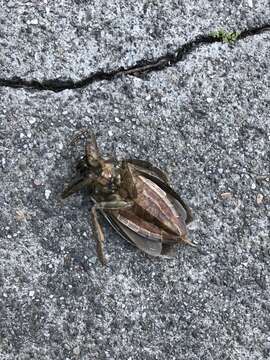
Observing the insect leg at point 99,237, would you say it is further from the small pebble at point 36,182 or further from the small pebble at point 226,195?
the small pebble at point 226,195

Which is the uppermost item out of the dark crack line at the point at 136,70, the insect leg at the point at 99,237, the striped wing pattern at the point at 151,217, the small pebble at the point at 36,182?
the dark crack line at the point at 136,70

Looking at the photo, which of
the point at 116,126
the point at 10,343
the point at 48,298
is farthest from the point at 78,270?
the point at 116,126

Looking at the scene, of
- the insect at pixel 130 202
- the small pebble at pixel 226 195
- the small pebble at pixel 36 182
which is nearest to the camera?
the insect at pixel 130 202

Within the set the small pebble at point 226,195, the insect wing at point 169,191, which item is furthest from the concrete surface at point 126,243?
the insect wing at point 169,191

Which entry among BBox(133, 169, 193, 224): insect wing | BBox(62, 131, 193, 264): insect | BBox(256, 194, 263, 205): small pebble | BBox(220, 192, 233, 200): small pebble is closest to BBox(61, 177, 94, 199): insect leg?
BBox(62, 131, 193, 264): insect

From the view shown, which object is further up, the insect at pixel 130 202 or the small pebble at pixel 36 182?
the insect at pixel 130 202

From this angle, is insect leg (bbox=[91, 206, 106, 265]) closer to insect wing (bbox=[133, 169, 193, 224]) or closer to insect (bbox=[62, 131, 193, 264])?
insect (bbox=[62, 131, 193, 264])

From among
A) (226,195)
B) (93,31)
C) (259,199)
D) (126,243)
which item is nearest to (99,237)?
(126,243)

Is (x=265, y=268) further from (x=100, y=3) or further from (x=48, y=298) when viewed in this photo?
(x=100, y=3)
